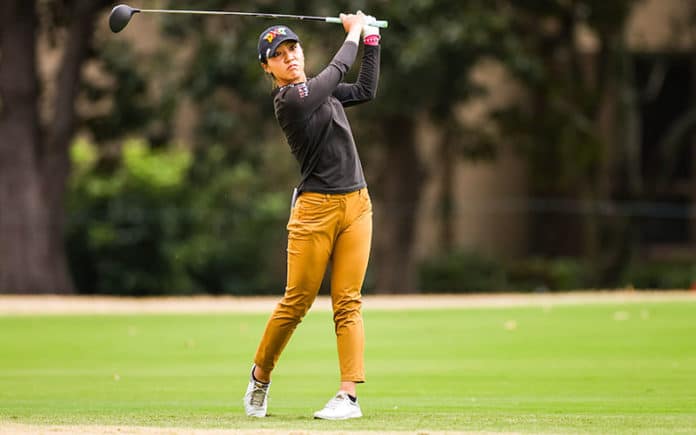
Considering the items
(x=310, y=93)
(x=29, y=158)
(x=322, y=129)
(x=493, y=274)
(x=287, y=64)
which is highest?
(x=287, y=64)

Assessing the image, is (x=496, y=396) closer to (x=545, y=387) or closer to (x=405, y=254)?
(x=545, y=387)

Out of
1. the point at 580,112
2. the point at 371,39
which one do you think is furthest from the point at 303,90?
the point at 580,112

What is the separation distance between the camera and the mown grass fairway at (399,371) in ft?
25.4

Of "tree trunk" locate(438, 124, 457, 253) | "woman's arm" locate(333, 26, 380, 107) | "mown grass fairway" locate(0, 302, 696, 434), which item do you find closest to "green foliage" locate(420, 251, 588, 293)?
Answer: "tree trunk" locate(438, 124, 457, 253)

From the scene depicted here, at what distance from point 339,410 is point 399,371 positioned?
10.9 feet

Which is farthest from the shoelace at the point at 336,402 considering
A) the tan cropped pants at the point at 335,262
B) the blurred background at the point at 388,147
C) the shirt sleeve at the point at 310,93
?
the blurred background at the point at 388,147

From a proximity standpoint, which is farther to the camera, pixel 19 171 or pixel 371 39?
pixel 19 171

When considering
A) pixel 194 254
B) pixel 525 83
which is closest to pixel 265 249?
pixel 194 254

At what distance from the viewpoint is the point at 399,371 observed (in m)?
11.0

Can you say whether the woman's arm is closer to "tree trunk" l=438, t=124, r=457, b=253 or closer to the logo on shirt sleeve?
the logo on shirt sleeve

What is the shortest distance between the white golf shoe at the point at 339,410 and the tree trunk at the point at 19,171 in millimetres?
18431

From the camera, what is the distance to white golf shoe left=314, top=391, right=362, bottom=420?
25.1 ft

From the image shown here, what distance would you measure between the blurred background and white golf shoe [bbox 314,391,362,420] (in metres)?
15.3

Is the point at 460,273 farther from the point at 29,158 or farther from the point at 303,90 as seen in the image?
the point at 303,90
